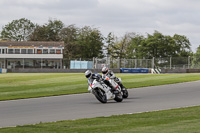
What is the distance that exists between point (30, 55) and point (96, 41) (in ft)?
73.5

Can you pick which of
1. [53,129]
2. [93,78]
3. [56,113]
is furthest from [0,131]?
[93,78]

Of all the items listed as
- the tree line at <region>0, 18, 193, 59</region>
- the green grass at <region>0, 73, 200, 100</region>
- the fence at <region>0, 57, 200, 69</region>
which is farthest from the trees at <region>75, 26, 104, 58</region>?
the green grass at <region>0, 73, 200, 100</region>

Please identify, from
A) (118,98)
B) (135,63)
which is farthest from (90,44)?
(118,98)

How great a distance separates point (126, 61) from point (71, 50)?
1726 inches

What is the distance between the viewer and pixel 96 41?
339ft

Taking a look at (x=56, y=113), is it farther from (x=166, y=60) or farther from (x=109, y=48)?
(x=109, y=48)

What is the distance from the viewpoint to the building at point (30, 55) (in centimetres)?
8475

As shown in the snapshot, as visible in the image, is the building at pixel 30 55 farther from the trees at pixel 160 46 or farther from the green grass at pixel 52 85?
the green grass at pixel 52 85

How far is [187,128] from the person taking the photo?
8.30 meters

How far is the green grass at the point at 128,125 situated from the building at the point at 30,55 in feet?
241

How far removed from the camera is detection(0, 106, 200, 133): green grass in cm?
847

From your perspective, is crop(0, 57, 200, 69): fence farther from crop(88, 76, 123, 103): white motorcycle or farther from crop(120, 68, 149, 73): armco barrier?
crop(88, 76, 123, 103): white motorcycle

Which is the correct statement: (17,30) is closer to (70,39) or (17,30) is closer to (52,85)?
(70,39)

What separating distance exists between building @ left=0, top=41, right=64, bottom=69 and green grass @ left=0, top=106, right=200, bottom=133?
73375mm
